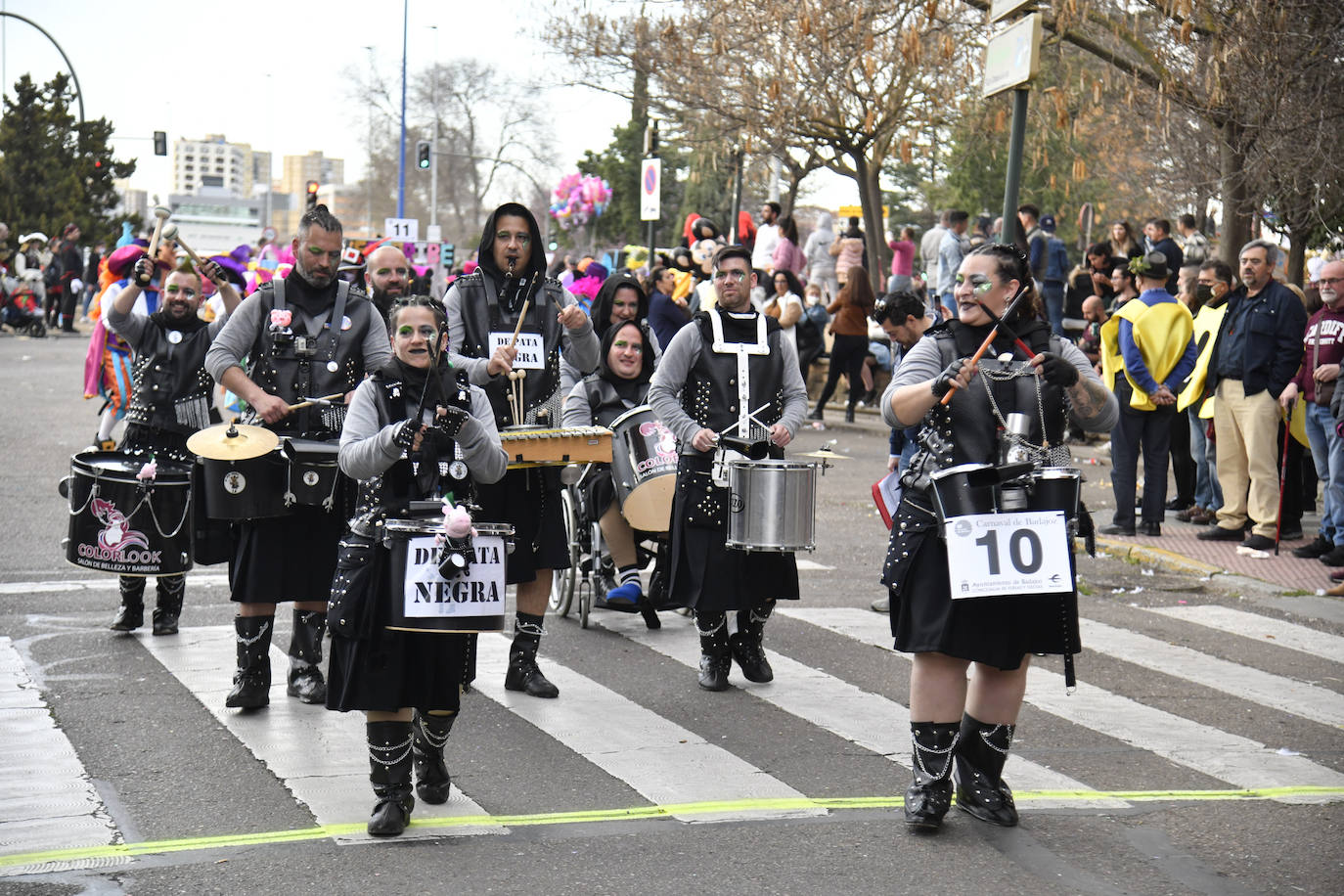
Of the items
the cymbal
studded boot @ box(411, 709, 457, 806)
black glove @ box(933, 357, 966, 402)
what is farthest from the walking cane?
studded boot @ box(411, 709, 457, 806)

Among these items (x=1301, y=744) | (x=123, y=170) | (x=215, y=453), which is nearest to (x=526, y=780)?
(x=215, y=453)

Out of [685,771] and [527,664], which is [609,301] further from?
[685,771]

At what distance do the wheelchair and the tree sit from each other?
42.4 metres

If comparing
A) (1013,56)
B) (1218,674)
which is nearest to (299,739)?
(1218,674)

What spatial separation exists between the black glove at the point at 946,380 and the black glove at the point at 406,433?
1767 mm

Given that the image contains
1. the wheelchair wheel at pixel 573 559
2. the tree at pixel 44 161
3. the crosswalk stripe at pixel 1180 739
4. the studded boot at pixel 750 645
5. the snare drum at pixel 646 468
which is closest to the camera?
the crosswalk stripe at pixel 1180 739

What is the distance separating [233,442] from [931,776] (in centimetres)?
331

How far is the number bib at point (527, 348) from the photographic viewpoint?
7.66 metres

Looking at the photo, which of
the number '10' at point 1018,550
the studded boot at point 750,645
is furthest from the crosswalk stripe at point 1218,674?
the number '10' at point 1018,550

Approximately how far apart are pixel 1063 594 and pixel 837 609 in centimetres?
455

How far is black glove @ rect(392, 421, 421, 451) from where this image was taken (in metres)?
5.43

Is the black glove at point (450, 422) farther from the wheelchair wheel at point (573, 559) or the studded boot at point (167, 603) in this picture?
the wheelchair wheel at point (573, 559)

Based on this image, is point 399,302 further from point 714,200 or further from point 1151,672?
point 714,200

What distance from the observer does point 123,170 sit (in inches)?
2037
